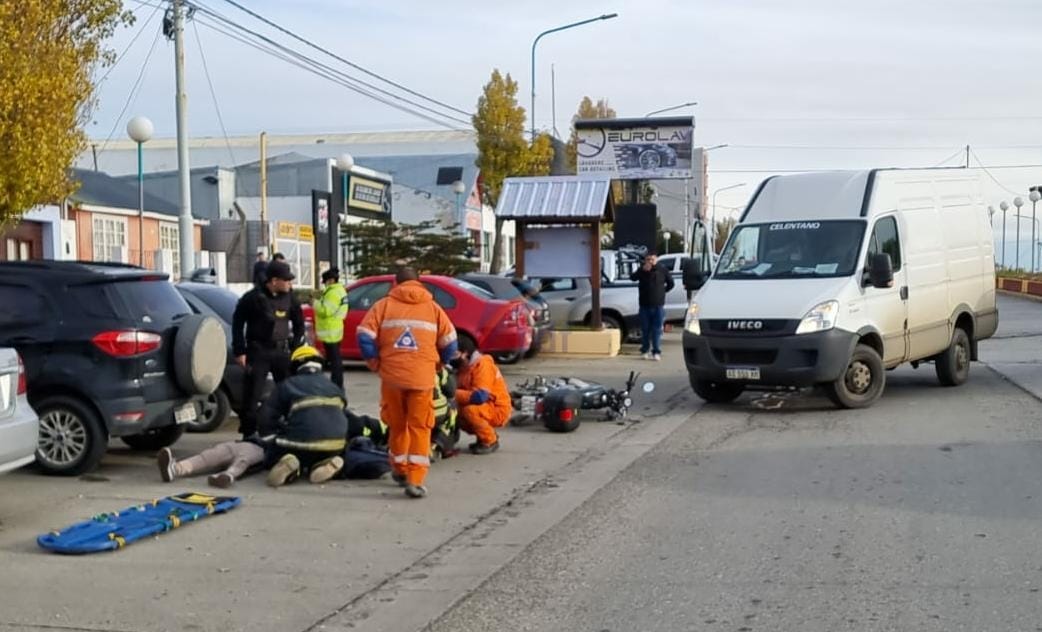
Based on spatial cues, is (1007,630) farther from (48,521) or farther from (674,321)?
(674,321)

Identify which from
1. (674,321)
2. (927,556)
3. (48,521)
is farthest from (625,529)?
(674,321)

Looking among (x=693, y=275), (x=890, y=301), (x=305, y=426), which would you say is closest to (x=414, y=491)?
(x=305, y=426)

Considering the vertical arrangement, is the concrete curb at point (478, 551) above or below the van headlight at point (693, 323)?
below

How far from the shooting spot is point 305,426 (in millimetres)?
9102

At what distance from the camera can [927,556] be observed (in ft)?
22.5

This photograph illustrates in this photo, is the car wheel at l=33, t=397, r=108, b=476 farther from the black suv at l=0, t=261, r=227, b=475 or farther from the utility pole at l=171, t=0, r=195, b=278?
the utility pole at l=171, t=0, r=195, b=278

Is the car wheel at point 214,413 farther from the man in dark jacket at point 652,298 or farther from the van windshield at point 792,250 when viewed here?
the man in dark jacket at point 652,298

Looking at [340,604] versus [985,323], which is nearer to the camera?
[340,604]

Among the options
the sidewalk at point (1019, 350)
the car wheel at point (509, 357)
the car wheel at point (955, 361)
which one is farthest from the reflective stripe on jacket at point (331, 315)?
the sidewalk at point (1019, 350)

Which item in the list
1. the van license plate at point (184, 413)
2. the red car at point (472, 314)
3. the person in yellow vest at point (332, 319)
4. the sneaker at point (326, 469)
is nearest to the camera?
the sneaker at point (326, 469)

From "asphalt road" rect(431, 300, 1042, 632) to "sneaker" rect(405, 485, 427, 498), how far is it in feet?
4.04

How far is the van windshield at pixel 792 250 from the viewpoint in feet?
44.7

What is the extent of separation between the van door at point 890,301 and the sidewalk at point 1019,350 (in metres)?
1.81

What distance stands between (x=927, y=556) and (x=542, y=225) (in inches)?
621
